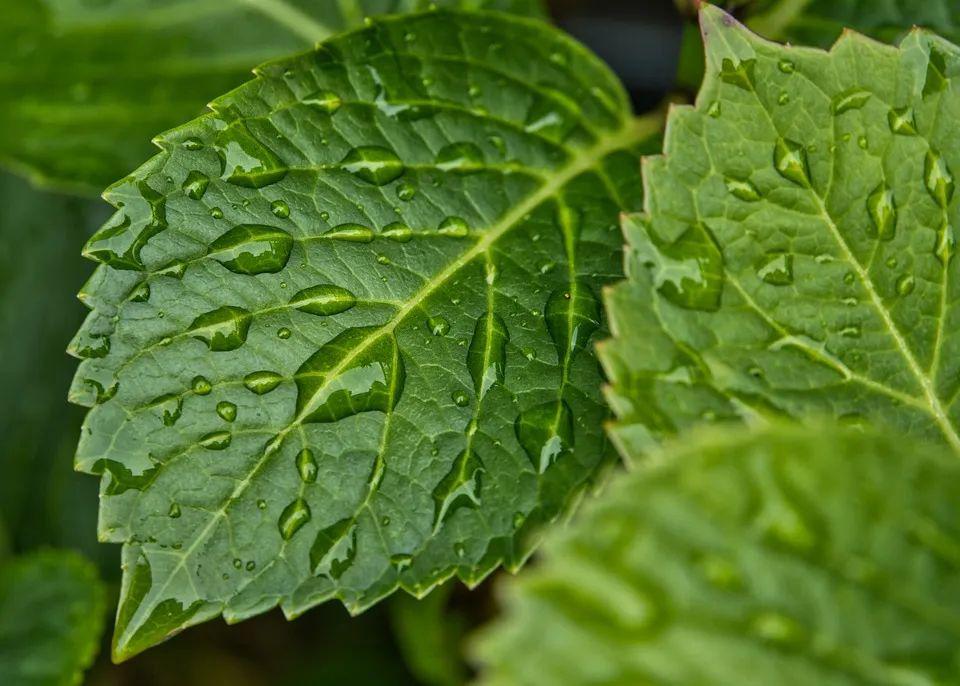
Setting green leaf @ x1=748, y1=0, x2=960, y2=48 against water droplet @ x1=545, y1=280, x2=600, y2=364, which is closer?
water droplet @ x1=545, y1=280, x2=600, y2=364

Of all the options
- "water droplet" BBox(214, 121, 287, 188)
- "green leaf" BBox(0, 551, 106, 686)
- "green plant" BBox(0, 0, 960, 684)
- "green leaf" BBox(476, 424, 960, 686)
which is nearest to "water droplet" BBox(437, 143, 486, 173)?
"green plant" BBox(0, 0, 960, 684)

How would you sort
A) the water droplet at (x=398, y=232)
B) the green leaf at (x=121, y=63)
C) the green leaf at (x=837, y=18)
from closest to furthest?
the water droplet at (x=398, y=232)
the green leaf at (x=837, y=18)
the green leaf at (x=121, y=63)

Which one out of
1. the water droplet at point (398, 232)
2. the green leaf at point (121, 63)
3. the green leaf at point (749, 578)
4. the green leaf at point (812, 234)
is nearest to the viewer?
the green leaf at point (749, 578)

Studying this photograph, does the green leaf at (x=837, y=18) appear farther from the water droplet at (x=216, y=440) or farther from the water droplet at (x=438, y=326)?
the water droplet at (x=216, y=440)

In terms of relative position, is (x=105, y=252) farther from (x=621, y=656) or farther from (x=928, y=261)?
(x=928, y=261)

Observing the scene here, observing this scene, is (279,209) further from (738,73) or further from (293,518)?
(738,73)

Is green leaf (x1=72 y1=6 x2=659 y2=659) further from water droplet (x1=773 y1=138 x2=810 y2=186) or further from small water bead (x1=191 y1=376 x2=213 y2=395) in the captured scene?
water droplet (x1=773 y1=138 x2=810 y2=186)

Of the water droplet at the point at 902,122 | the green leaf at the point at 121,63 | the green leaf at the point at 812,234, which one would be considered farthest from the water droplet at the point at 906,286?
the green leaf at the point at 121,63
